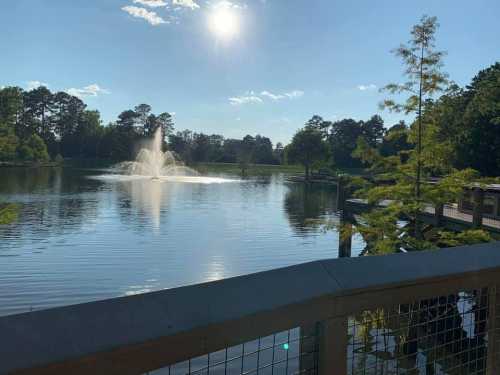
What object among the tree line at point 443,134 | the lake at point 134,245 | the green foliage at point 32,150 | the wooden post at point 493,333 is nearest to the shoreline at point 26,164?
the green foliage at point 32,150

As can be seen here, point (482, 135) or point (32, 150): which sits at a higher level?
point (482, 135)

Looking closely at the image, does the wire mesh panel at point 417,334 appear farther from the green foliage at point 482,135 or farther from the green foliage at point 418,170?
the green foliage at point 482,135

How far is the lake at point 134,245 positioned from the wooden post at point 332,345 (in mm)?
10775

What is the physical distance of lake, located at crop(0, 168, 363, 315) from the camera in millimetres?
13722

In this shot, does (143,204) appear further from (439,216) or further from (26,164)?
(26,164)

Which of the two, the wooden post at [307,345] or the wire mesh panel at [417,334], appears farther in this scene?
the wire mesh panel at [417,334]

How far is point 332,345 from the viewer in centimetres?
172

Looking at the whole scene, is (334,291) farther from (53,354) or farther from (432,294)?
(53,354)

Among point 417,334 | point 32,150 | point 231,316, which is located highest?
point 32,150

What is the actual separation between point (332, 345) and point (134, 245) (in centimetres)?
1808

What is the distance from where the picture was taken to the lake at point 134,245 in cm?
1372

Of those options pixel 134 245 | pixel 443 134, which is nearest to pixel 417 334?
pixel 134 245

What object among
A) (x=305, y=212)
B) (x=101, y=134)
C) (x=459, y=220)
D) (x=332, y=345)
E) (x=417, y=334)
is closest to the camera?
(x=332, y=345)

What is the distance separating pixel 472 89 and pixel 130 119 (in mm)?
81312
